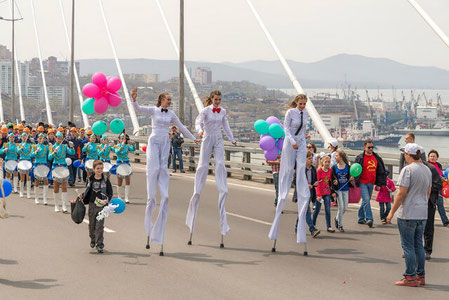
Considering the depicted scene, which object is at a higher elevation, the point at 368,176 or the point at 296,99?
the point at 296,99

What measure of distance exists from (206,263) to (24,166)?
990 cm

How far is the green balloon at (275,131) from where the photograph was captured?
14555mm

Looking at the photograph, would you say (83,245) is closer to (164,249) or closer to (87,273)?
(164,249)

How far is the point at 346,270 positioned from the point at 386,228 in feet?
14.3

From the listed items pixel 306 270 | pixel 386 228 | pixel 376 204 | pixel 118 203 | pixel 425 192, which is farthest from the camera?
pixel 376 204

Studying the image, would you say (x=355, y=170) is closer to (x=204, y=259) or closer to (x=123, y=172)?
(x=204, y=259)

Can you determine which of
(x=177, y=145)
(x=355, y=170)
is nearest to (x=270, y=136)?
(x=355, y=170)

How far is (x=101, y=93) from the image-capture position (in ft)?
38.6

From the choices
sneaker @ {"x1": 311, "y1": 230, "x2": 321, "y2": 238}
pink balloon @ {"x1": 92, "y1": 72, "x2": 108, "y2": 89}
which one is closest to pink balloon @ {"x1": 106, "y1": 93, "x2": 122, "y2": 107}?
pink balloon @ {"x1": 92, "y1": 72, "x2": 108, "y2": 89}

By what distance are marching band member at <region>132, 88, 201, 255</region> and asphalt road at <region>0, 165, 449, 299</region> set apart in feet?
1.38

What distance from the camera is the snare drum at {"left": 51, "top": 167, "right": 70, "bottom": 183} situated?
16547 mm

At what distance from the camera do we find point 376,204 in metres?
18.0

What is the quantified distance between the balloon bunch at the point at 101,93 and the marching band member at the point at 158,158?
1.79ft

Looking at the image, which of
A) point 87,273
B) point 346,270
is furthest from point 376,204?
point 87,273
